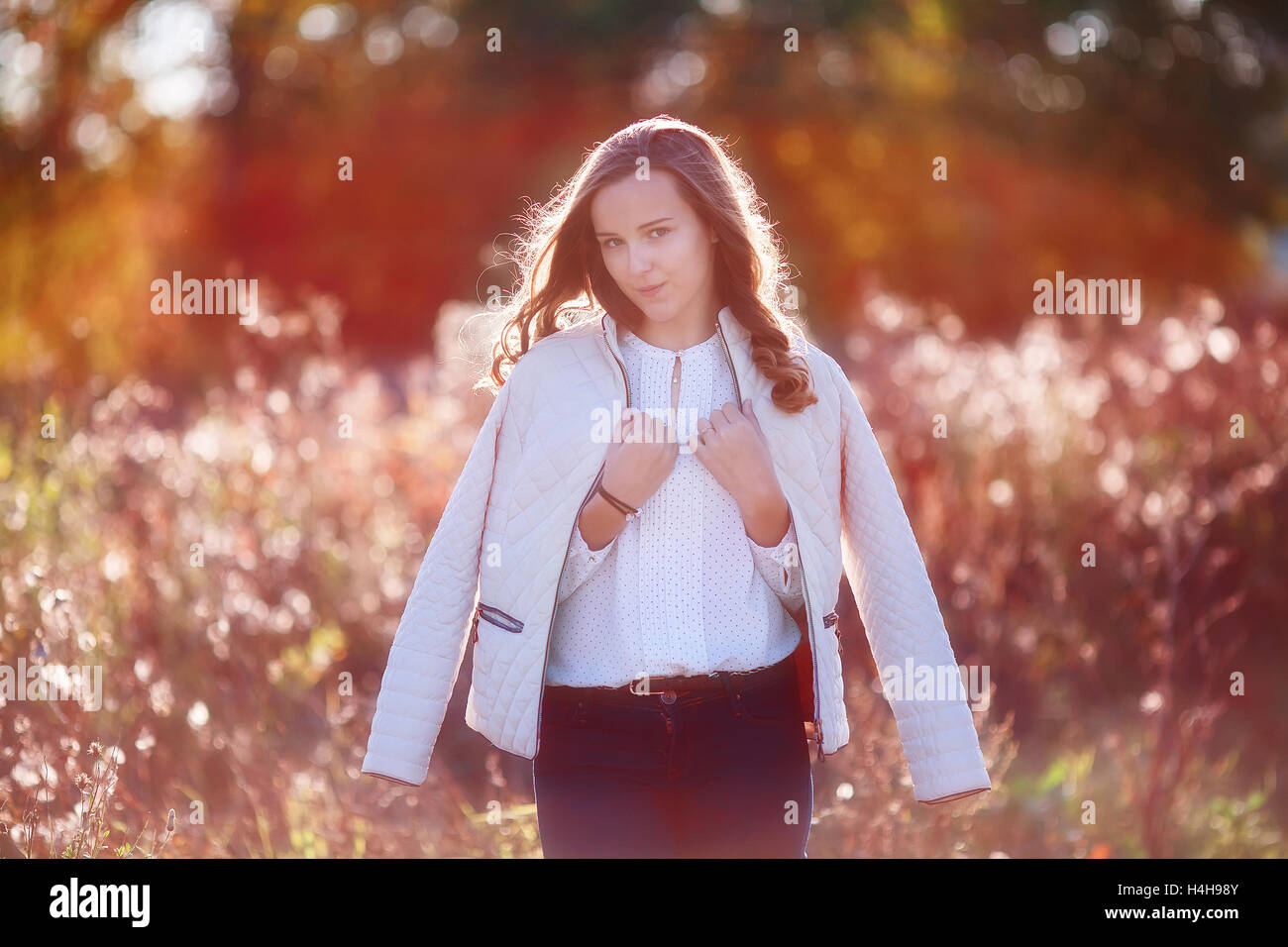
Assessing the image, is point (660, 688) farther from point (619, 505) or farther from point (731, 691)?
point (619, 505)

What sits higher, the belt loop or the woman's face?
the woman's face

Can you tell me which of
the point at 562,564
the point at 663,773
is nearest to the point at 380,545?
the point at 562,564

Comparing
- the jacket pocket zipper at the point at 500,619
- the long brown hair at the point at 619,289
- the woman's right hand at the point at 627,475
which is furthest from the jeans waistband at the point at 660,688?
the long brown hair at the point at 619,289

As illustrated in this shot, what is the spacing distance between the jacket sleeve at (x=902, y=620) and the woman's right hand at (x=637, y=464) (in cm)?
44

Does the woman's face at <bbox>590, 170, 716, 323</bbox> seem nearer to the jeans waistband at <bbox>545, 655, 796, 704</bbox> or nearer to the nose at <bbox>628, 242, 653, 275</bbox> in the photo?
the nose at <bbox>628, 242, 653, 275</bbox>

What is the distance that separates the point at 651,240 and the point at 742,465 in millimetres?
476

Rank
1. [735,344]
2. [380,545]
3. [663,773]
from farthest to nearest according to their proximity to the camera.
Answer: [380,545], [735,344], [663,773]

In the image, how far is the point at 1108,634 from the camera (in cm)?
496

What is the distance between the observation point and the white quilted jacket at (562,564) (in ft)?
7.69

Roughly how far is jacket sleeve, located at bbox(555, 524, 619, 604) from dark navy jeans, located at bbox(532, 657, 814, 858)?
193 mm

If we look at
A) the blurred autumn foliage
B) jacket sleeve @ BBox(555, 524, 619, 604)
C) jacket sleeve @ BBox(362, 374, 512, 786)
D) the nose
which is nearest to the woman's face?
the nose

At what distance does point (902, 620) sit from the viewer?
2.54 metres

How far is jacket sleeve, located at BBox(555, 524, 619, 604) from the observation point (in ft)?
7.79
